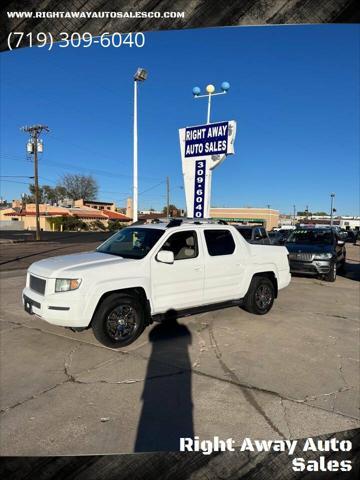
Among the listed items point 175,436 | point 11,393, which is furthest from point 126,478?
point 11,393

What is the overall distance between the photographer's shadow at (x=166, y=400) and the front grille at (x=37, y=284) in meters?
1.81

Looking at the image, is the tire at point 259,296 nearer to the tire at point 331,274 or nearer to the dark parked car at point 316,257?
the dark parked car at point 316,257

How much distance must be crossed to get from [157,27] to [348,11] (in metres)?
0.57

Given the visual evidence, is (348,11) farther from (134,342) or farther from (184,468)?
(134,342)

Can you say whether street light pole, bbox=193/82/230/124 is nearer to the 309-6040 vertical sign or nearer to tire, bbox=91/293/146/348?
the 309-6040 vertical sign

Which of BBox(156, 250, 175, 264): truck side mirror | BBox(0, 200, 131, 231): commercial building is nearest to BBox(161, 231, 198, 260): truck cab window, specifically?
BBox(156, 250, 175, 264): truck side mirror

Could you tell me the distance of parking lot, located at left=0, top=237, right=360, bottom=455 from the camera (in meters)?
3.18

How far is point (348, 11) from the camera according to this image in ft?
3.42

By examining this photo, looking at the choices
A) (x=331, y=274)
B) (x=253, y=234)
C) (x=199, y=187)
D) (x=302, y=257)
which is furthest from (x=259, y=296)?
(x=199, y=187)

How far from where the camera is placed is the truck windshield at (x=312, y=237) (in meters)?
12.5

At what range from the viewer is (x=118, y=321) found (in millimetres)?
5199

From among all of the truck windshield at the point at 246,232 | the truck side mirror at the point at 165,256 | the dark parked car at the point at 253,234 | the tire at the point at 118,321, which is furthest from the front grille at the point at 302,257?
the tire at the point at 118,321

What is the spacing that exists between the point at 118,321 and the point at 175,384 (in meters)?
1.46

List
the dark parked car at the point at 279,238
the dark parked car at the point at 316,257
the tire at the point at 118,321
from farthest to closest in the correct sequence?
1. the dark parked car at the point at 279,238
2. the dark parked car at the point at 316,257
3. the tire at the point at 118,321
